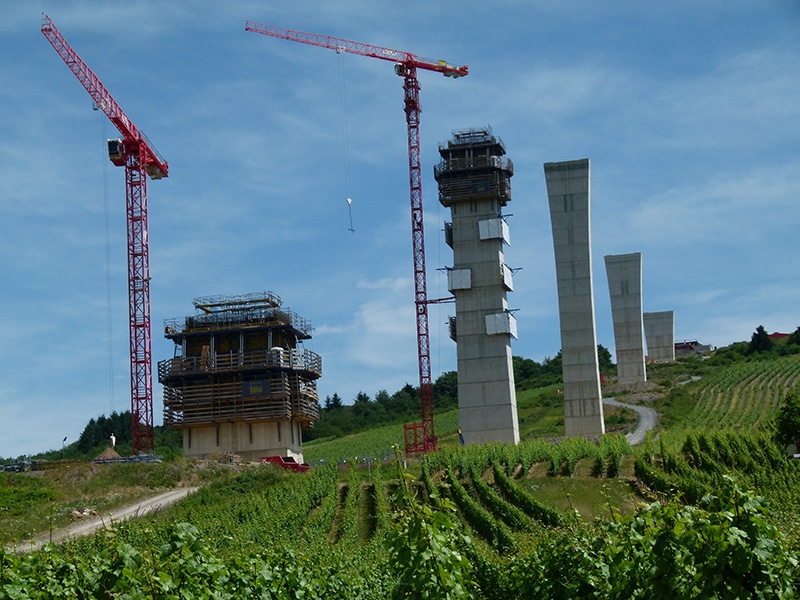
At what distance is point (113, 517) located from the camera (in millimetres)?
46375

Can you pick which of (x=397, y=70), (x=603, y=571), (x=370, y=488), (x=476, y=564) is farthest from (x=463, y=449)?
(x=603, y=571)

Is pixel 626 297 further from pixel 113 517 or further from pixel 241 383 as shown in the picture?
pixel 113 517

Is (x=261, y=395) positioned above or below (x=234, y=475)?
above

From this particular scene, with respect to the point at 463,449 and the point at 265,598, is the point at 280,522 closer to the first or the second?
the point at 463,449

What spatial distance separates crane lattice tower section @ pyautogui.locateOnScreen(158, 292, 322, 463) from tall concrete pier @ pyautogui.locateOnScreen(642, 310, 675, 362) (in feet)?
188

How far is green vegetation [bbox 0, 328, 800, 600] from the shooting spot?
42.4 feet

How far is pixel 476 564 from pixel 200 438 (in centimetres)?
4348

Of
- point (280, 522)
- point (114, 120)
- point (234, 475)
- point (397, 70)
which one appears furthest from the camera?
point (397, 70)

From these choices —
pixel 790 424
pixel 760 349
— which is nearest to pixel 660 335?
pixel 760 349

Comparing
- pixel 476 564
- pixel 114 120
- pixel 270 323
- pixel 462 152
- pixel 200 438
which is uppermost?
pixel 114 120

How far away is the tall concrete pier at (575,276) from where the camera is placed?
196 ft

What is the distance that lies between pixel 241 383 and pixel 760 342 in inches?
3106

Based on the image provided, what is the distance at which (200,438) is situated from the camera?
2749 inches

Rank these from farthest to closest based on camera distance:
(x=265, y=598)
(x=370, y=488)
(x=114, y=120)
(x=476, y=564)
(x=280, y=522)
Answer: (x=114, y=120) < (x=370, y=488) < (x=280, y=522) < (x=476, y=564) < (x=265, y=598)
